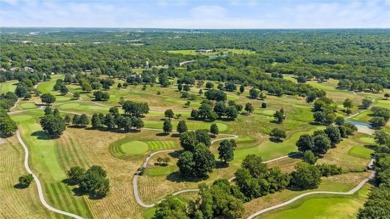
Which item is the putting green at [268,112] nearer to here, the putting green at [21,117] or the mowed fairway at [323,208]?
the mowed fairway at [323,208]

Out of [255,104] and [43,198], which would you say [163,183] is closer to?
[43,198]

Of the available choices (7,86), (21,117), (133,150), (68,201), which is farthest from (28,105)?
(68,201)

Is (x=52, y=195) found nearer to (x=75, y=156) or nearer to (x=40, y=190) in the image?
(x=40, y=190)

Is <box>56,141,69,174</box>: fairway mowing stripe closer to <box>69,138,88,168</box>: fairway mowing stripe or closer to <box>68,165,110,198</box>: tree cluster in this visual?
<box>69,138,88,168</box>: fairway mowing stripe

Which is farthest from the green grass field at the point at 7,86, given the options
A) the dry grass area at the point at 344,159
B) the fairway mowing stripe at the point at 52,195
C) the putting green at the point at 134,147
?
the dry grass area at the point at 344,159

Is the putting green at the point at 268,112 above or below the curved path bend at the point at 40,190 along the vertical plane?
below
